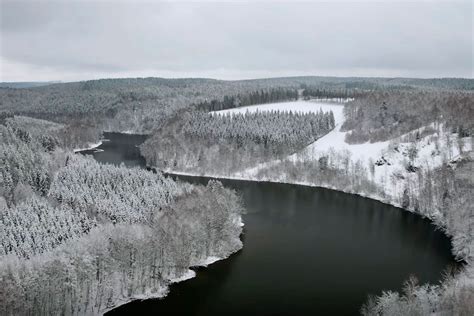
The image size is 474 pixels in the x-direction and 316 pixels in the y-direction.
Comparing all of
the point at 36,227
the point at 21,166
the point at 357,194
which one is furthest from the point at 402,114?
the point at 36,227

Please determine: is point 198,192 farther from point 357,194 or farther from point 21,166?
point 357,194

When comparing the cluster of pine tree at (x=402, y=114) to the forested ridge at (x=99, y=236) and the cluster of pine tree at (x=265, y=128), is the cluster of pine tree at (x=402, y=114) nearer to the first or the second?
the cluster of pine tree at (x=265, y=128)

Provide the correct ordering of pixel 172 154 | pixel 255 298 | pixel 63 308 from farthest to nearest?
pixel 172 154
pixel 255 298
pixel 63 308

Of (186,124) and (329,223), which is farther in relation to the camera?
(186,124)

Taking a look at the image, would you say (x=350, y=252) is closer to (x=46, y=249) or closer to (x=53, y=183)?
(x=46, y=249)

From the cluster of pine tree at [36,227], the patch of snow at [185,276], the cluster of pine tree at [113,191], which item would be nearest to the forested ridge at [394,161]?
the patch of snow at [185,276]

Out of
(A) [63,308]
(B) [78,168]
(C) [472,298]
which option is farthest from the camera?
(B) [78,168]

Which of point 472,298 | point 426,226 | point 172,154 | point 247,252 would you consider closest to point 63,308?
Answer: point 247,252
